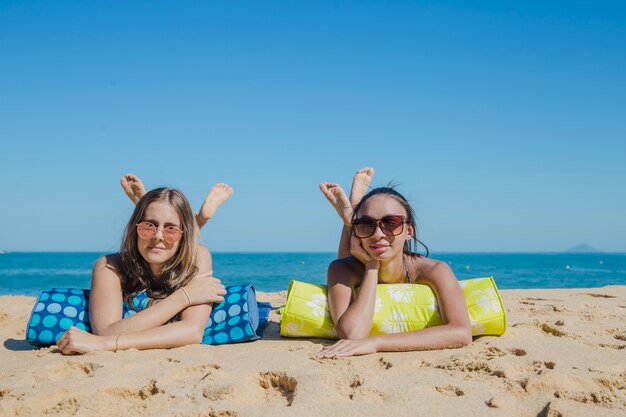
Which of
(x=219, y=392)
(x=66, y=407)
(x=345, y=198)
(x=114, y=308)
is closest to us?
(x=66, y=407)

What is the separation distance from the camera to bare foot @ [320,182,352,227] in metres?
5.39

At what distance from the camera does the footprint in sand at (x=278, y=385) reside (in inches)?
120

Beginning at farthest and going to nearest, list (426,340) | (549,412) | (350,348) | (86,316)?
(86,316)
(426,340)
(350,348)
(549,412)

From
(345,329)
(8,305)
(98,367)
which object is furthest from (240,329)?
(8,305)

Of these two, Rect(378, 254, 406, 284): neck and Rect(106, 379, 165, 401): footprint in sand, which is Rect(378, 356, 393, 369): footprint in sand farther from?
Rect(106, 379, 165, 401): footprint in sand

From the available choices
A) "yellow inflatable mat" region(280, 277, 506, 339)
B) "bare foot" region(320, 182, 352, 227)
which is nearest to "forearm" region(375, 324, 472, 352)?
"yellow inflatable mat" region(280, 277, 506, 339)

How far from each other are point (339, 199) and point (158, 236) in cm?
187

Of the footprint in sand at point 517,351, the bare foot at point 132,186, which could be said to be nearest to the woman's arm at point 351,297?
the footprint in sand at point 517,351

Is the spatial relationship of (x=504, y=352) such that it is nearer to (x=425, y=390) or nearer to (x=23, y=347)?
(x=425, y=390)

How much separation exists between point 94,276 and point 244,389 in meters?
1.98

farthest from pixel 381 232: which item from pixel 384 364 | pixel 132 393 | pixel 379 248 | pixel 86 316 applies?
pixel 86 316

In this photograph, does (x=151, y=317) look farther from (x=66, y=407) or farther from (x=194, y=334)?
(x=66, y=407)

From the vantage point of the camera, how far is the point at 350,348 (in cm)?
384

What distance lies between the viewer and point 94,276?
4395 mm
